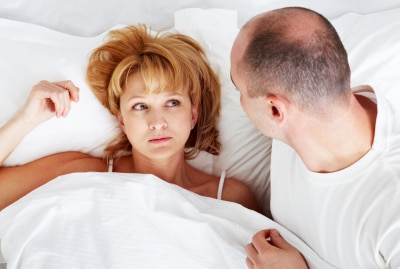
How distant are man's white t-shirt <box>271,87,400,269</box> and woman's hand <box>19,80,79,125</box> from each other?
65 centimetres

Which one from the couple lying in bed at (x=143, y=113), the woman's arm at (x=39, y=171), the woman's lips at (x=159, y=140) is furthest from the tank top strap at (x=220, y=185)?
the woman's arm at (x=39, y=171)

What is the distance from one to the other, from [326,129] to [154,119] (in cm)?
51

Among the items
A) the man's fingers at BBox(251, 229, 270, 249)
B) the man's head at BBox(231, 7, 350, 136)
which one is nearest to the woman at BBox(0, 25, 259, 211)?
the man's fingers at BBox(251, 229, 270, 249)

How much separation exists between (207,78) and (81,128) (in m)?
0.40

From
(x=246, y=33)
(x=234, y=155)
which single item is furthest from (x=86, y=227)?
(x=246, y=33)

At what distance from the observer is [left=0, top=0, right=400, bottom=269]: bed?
1420 millimetres

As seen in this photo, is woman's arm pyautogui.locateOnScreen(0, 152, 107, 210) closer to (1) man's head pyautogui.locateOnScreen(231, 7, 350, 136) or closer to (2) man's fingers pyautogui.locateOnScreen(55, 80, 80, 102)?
(2) man's fingers pyautogui.locateOnScreen(55, 80, 80, 102)

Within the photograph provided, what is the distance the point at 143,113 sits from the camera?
1.54 m

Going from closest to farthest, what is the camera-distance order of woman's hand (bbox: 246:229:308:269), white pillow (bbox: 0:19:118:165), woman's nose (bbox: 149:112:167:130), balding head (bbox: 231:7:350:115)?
balding head (bbox: 231:7:350:115)
woman's hand (bbox: 246:229:308:269)
woman's nose (bbox: 149:112:167:130)
white pillow (bbox: 0:19:118:165)

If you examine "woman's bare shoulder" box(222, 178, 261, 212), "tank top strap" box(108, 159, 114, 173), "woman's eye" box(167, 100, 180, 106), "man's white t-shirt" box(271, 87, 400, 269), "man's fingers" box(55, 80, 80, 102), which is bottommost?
"woman's bare shoulder" box(222, 178, 261, 212)

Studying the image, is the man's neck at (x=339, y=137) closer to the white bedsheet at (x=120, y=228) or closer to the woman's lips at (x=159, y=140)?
the white bedsheet at (x=120, y=228)

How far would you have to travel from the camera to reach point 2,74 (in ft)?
5.36

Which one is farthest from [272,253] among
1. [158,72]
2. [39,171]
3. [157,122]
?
[39,171]

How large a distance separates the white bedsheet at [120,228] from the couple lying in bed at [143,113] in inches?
3.9
